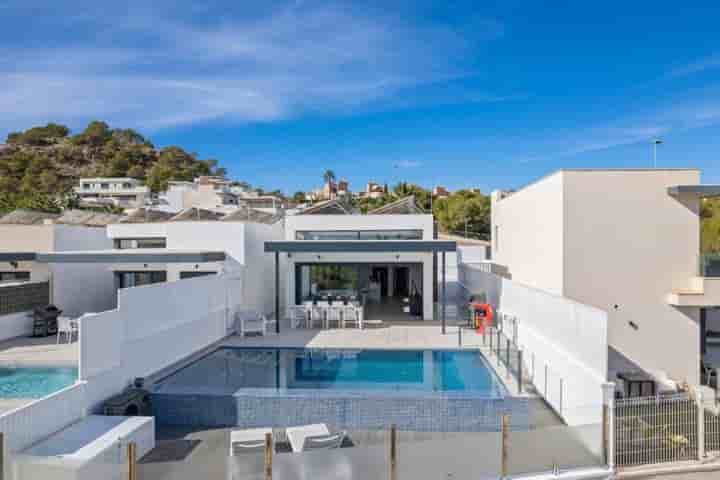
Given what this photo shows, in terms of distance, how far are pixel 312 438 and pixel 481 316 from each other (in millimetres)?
8966

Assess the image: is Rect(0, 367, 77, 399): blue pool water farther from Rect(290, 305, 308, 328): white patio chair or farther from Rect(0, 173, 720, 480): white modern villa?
Rect(290, 305, 308, 328): white patio chair

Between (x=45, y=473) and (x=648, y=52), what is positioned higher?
(x=648, y=52)

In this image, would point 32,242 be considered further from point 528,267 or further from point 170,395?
point 528,267

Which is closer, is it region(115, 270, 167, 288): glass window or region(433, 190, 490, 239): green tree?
region(115, 270, 167, 288): glass window

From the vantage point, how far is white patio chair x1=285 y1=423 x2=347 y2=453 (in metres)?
8.16

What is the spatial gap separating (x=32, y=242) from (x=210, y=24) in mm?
9782

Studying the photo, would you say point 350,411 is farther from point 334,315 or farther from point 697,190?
point 697,190

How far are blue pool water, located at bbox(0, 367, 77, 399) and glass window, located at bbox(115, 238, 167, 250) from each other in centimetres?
798

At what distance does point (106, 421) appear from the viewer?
27.8 feet

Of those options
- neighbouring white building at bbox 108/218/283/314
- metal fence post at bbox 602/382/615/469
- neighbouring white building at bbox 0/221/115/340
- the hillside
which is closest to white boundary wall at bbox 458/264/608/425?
metal fence post at bbox 602/382/615/469

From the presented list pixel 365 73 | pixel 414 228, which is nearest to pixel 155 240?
pixel 414 228

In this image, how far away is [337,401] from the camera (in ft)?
31.0

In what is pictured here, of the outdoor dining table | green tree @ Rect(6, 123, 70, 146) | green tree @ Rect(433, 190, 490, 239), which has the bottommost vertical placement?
the outdoor dining table

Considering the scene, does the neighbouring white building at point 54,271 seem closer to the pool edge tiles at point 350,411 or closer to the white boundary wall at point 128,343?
the white boundary wall at point 128,343
